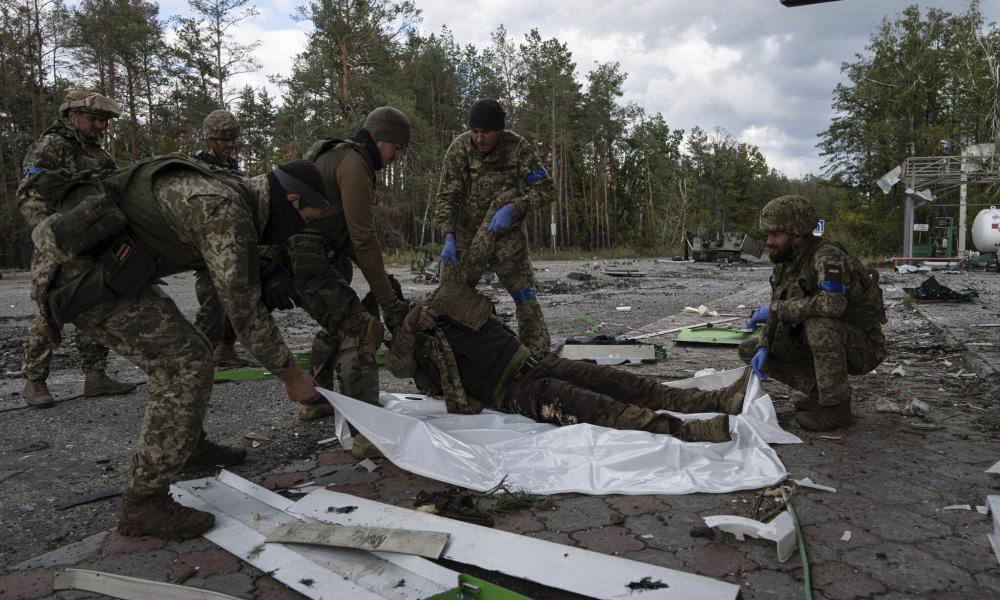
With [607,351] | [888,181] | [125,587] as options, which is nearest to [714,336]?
[607,351]

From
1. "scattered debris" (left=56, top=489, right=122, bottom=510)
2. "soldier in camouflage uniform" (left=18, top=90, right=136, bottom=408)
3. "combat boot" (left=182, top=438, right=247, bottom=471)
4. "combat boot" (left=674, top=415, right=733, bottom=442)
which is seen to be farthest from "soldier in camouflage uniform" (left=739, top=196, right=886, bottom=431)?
"soldier in camouflage uniform" (left=18, top=90, right=136, bottom=408)

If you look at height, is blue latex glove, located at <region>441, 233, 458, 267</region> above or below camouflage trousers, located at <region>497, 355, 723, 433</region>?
above

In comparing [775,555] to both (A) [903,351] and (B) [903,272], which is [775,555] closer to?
(A) [903,351]

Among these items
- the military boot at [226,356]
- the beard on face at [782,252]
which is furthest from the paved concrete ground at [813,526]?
the military boot at [226,356]

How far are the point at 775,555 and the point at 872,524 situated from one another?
49 centimetres

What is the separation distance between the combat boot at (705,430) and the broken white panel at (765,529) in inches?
28.5

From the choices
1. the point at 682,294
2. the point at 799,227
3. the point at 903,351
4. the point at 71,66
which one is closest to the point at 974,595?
the point at 799,227

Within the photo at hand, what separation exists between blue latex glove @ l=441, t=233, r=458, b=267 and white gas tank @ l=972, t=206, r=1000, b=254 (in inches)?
866

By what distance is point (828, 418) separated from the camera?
10.8 ft

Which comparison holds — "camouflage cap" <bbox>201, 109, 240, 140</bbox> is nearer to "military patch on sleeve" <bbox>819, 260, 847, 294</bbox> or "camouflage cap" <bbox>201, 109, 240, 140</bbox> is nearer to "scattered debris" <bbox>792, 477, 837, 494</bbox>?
"military patch on sleeve" <bbox>819, 260, 847, 294</bbox>

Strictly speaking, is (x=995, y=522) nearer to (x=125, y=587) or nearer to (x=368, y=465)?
(x=368, y=465)

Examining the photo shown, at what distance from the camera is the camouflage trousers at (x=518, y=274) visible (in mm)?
4398

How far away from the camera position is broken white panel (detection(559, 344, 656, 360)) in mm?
5203

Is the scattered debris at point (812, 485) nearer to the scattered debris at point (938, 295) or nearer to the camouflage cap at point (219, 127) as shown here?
the camouflage cap at point (219, 127)
